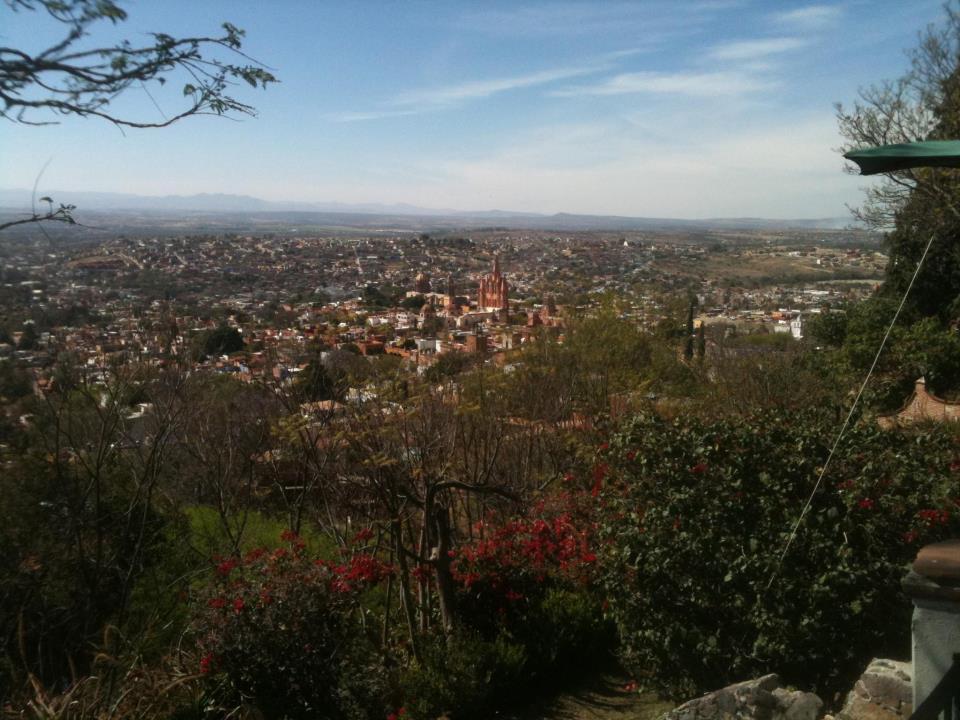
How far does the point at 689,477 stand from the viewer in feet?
16.0

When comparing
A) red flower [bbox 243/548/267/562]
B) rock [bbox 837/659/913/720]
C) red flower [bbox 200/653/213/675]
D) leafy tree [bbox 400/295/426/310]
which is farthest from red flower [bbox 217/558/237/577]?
leafy tree [bbox 400/295/426/310]

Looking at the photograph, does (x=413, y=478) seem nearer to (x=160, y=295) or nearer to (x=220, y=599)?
(x=220, y=599)

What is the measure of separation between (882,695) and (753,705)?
21.8 inches

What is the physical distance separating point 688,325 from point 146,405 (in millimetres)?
10326

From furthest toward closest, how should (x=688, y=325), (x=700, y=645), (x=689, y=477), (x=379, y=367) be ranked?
(x=688, y=325) < (x=379, y=367) < (x=689, y=477) < (x=700, y=645)

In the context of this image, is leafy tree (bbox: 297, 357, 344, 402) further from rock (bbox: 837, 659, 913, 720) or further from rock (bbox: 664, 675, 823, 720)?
rock (bbox: 837, 659, 913, 720)

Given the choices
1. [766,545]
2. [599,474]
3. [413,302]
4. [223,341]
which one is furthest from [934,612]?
[413,302]

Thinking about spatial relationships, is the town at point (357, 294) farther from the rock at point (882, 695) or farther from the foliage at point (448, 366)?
the rock at point (882, 695)

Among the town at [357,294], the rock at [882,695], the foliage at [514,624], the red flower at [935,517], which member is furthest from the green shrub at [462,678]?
the town at [357,294]

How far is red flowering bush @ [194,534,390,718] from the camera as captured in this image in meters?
4.99

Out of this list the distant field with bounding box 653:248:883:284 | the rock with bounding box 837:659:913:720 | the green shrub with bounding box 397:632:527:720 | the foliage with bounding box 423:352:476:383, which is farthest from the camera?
the distant field with bounding box 653:248:883:284

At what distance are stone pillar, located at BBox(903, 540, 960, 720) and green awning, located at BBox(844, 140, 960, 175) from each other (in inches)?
55.3

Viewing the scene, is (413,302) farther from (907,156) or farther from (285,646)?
(907,156)

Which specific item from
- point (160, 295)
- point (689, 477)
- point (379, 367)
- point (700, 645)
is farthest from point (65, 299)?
point (700, 645)
